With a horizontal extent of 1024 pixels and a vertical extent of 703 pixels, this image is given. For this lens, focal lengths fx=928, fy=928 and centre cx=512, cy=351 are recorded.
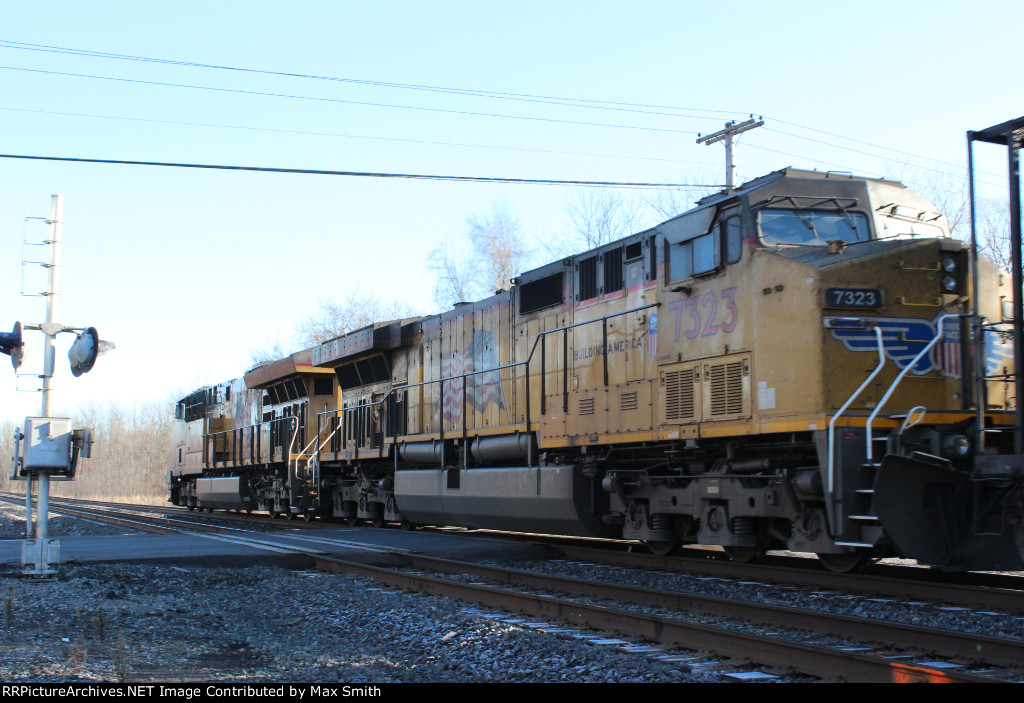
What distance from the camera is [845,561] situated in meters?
8.52

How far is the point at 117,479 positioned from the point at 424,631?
273 feet

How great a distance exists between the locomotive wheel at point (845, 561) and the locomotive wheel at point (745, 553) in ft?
2.81

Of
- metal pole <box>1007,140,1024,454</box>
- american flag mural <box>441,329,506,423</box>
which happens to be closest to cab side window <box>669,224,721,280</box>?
metal pole <box>1007,140,1024,454</box>

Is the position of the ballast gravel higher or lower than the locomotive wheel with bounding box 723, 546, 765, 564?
lower

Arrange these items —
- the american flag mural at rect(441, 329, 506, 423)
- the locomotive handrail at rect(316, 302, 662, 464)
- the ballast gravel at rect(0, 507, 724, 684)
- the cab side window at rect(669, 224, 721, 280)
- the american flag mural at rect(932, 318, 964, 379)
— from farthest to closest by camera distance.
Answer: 1. the american flag mural at rect(441, 329, 506, 423)
2. the locomotive handrail at rect(316, 302, 662, 464)
3. the cab side window at rect(669, 224, 721, 280)
4. the american flag mural at rect(932, 318, 964, 379)
5. the ballast gravel at rect(0, 507, 724, 684)

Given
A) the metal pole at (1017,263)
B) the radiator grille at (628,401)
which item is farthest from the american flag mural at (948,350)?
the radiator grille at (628,401)

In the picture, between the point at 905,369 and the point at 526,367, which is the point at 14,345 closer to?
the point at 526,367

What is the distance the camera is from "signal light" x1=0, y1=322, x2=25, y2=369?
9094mm

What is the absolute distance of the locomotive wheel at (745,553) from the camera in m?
9.54

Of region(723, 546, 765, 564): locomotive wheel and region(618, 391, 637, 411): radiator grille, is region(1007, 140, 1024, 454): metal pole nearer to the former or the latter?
region(723, 546, 765, 564): locomotive wheel

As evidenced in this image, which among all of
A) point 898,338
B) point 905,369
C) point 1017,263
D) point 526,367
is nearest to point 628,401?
point 526,367

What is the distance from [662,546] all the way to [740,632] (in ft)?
16.4

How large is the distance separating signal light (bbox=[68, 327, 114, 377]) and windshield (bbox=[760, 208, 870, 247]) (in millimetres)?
6374

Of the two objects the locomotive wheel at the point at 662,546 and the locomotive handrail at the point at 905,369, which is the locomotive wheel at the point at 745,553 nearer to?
the locomotive wheel at the point at 662,546
